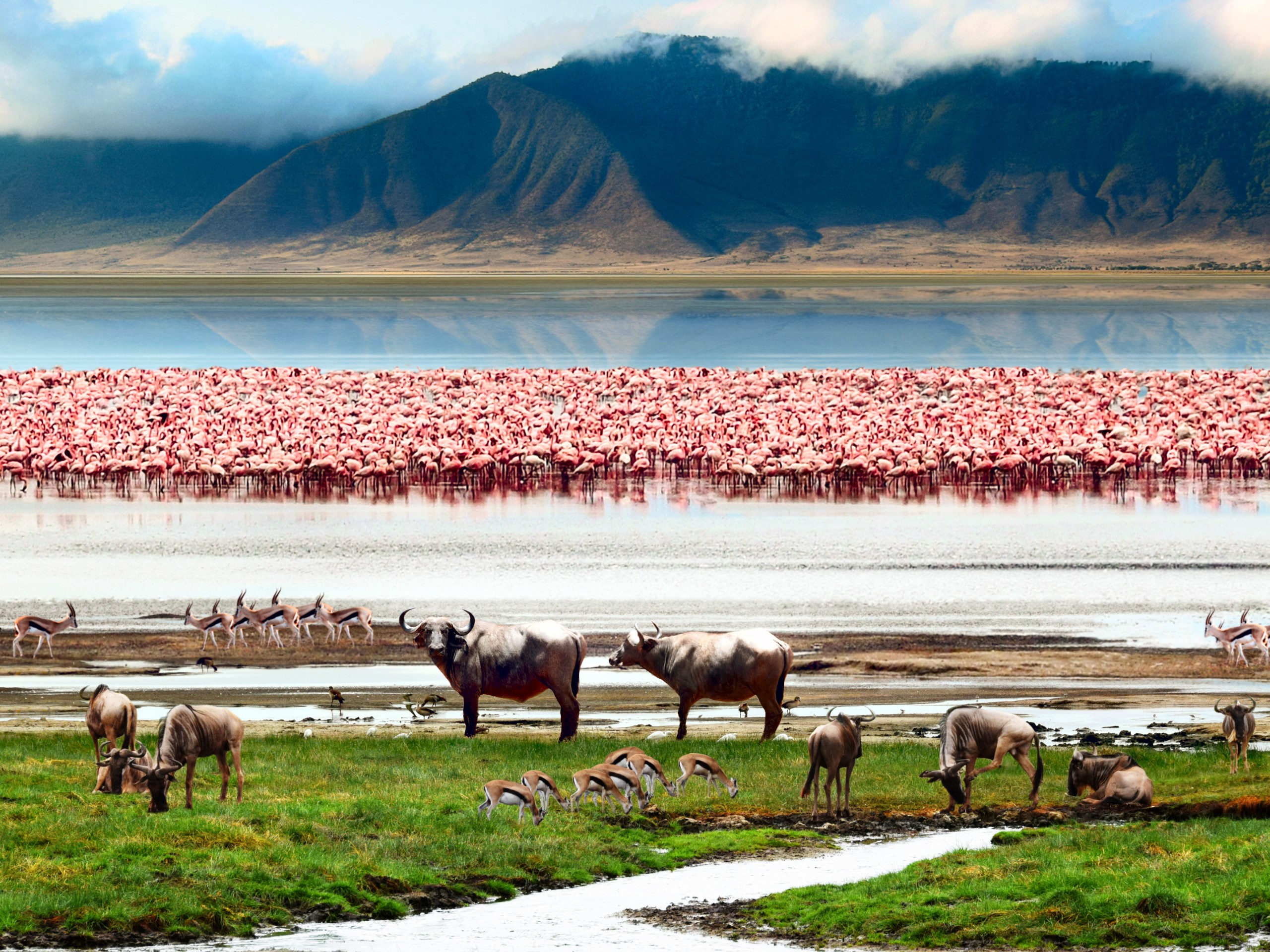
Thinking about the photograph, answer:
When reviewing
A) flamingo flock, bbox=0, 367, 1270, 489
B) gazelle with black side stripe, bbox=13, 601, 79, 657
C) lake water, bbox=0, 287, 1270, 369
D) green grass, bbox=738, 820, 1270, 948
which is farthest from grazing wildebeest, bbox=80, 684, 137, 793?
lake water, bbox=0, 287, 1270, 369

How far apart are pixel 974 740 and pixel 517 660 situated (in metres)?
4.86

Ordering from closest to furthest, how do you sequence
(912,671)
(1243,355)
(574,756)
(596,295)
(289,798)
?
(289,798), (574,756), (912,671), (1243,355), (596,295)

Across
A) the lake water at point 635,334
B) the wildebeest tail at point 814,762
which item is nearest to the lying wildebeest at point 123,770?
the wildebeest tail at point 814,762

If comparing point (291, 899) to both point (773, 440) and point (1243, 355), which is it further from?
point (1243, 355)

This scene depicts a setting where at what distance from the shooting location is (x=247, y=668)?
20969 mm

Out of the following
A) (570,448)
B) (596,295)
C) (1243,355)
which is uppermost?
(596,295)

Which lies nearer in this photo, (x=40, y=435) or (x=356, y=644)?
(x=356, y=644)

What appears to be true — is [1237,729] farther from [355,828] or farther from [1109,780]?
[355,828]

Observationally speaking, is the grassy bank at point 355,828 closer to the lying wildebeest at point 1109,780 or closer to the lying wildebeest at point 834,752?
the lying wildebeest at point 1109,780

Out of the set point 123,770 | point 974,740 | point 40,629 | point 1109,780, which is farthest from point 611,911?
point 40,629

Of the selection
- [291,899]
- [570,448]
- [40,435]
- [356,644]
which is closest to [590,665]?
[356,644]

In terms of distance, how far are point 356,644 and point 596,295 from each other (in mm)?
148730

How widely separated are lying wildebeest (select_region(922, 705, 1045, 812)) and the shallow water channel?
21.1 inches

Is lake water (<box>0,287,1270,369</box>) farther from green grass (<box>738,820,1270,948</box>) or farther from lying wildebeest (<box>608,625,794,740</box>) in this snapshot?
green grass (<box>738,820,1270,948</box>)
